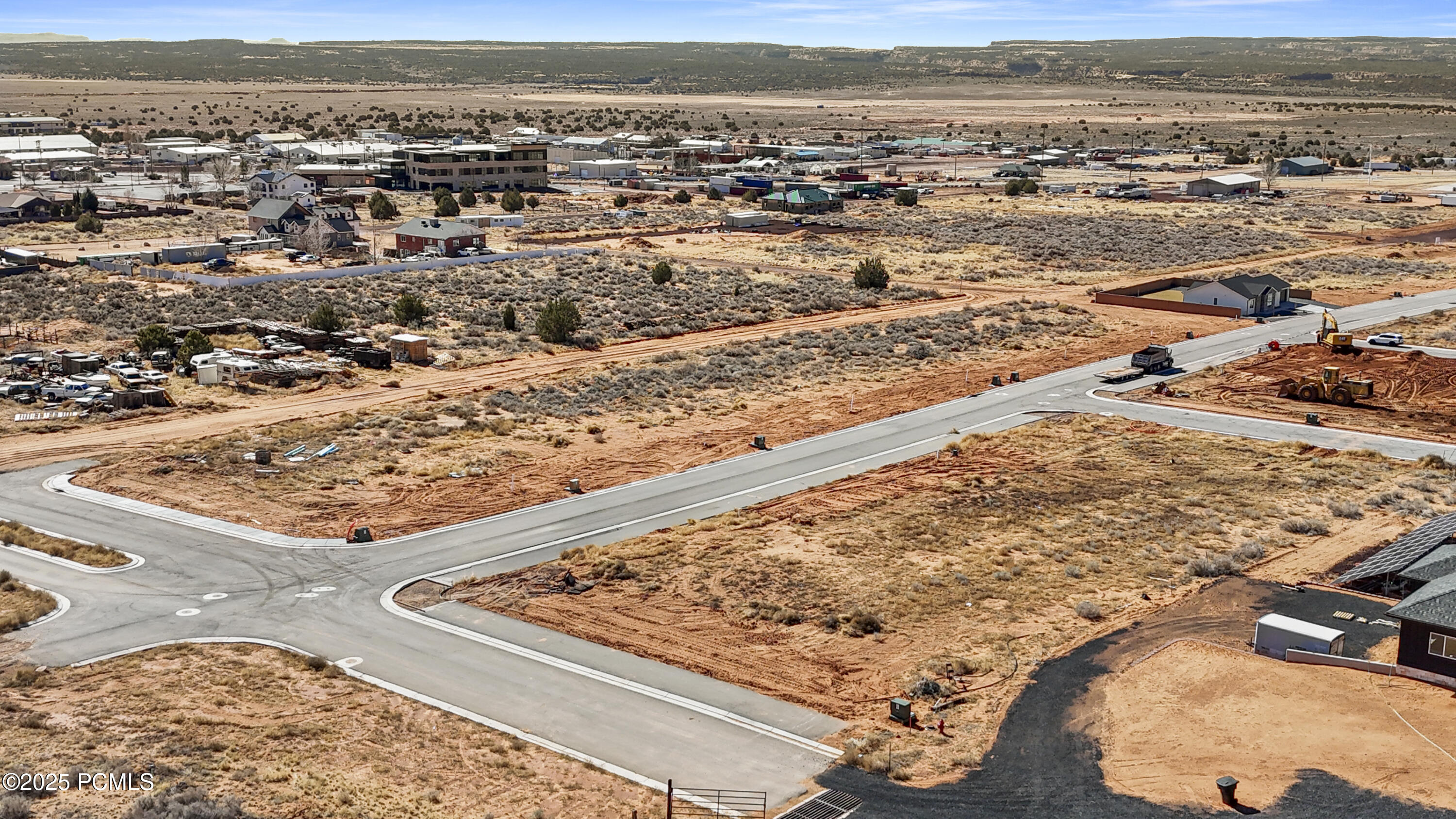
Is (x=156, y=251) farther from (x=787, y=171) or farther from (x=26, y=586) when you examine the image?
(x=787, y=171)

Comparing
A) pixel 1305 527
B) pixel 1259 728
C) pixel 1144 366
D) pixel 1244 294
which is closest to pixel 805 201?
pixel 1244 294

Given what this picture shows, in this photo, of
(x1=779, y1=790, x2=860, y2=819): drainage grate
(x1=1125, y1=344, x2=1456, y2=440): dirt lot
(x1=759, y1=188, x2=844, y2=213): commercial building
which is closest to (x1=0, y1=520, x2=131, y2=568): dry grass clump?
(x1=779, y1=790, x2=860, y2=819): drainage grate

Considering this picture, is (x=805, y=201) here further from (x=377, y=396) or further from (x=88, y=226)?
(x=377, y=396)

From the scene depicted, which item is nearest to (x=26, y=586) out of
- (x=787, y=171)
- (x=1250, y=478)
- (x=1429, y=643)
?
(x=1429, y=643)

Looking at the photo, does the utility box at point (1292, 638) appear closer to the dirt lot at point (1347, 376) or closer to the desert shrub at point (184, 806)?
the desert shrub at point (184, 806)

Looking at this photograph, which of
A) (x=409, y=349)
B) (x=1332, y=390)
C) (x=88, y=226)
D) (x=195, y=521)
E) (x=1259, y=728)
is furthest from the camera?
(x=88, y=226)
